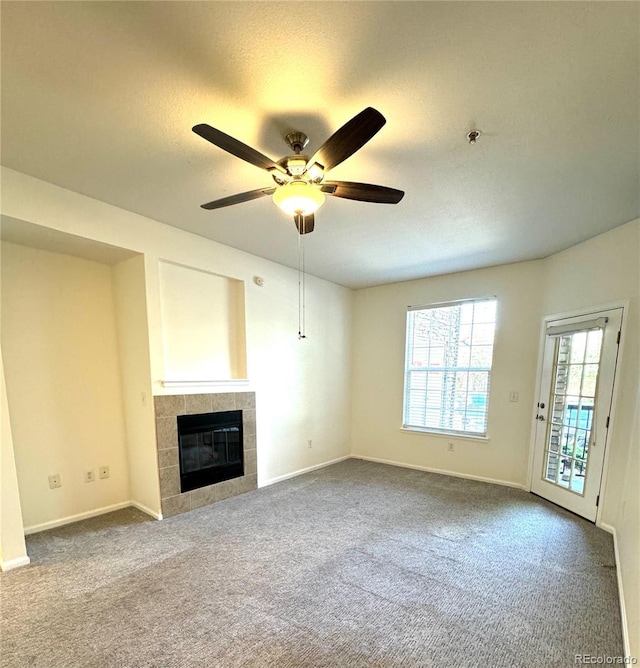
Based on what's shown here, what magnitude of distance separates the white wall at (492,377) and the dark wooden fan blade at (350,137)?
126 inches

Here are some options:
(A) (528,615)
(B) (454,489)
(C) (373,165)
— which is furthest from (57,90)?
(B) (454,489)

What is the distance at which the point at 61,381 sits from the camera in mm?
2775

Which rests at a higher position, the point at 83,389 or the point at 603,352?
the point at 603,352

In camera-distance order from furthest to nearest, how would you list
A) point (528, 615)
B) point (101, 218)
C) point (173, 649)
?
point (101, 218)
point (528, 615)
point (173, 649)

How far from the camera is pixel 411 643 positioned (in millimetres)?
1571

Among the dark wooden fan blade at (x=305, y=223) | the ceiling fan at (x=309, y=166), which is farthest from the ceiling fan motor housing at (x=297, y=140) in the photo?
the dark wooden fan blade at (x=305, y=223)

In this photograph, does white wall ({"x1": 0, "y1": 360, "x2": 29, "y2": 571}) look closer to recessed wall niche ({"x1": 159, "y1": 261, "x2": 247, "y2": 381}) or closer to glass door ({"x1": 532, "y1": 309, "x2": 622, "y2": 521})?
recessed wall niche ({"x1": 159, "y1": 261, "x2": 247, "y2": 381})

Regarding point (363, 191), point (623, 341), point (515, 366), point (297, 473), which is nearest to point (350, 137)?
point (363, 191)

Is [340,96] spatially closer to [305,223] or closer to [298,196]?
[298,196]

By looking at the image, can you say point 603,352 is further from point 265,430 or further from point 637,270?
point 265,430

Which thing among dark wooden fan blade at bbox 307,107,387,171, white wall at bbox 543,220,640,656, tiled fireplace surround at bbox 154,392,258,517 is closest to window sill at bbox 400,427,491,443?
white wall at bbox 543,220,640,656

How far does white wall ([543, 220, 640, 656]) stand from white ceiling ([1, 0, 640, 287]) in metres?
0.48

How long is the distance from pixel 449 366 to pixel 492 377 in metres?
0.53

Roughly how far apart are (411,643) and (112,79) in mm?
3008
